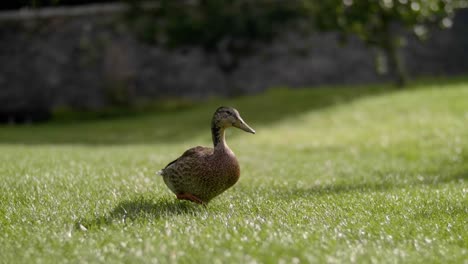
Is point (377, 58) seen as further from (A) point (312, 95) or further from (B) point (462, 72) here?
(B) point (462, 72)

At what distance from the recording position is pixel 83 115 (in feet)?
117

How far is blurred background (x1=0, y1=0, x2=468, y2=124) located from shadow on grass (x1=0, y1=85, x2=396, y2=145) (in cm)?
199

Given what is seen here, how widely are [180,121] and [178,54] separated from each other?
802cm

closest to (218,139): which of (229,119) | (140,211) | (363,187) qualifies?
(229,119)

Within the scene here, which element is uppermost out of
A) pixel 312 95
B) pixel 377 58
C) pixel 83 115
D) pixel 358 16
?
pixel 358 16

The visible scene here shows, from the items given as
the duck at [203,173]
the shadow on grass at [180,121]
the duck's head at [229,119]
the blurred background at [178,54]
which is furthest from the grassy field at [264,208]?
the blurred background at [178,54]

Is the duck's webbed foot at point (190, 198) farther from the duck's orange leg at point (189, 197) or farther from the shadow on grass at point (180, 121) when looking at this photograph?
the shadow on grass at point (180, 121)

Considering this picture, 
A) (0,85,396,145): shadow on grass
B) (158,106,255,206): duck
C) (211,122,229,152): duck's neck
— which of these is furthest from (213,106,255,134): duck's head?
(0,85,396,145): shadow on grass

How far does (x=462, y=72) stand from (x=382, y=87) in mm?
6543

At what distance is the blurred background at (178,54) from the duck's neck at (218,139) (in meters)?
27.1

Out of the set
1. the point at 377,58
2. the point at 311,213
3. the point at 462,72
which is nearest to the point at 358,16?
the point at 377,58

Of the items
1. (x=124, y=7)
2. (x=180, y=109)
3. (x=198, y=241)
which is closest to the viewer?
(x=198, y=241)

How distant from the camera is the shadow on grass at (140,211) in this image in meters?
6.75

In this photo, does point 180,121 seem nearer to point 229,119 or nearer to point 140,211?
point 229,119
